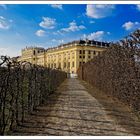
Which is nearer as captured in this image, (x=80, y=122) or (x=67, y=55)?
(x=80, y=122)

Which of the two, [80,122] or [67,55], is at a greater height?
[67,55]

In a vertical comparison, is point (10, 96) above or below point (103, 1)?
below

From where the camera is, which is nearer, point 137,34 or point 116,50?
point 137,34

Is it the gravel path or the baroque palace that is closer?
the gravel path

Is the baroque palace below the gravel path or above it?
above

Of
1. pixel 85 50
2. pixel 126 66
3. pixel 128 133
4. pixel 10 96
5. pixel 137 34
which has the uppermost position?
pixel 85 50

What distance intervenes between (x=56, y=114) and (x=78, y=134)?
2.46m

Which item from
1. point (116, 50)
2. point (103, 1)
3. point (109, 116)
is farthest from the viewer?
point (116, 50)

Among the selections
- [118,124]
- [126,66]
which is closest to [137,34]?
[126,66]

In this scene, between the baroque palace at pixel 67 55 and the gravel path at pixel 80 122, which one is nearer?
the gravel path at pixel 80 122

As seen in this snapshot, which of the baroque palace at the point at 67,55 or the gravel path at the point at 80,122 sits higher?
the baroque palace at the point at 67,55

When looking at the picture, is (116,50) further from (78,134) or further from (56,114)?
(78,134)

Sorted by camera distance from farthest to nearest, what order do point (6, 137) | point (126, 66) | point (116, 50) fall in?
1. point (116, 50)
2. point (126, 66)
3. point (6, 137)

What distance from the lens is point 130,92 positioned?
31.3 feet
